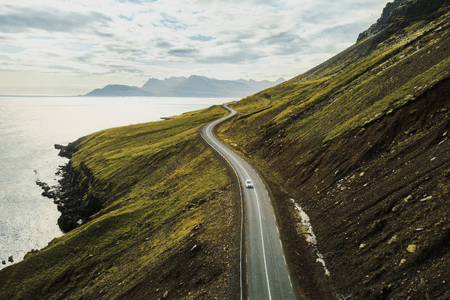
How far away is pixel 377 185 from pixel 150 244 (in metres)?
37.4

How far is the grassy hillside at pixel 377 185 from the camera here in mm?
19812

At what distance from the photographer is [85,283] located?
133ft

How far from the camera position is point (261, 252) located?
95.0 ft

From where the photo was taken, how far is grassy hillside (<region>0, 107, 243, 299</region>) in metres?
29.2

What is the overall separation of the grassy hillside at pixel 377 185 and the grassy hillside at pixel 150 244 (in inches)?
398

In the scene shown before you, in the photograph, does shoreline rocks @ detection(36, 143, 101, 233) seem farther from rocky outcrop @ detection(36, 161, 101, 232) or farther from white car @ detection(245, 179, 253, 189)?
white car @ detection(245, 179, 253, 189)

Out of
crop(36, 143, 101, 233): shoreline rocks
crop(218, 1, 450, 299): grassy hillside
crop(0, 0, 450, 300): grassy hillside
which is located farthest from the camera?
crop(36, 143, 101, 233): shoreline rocks

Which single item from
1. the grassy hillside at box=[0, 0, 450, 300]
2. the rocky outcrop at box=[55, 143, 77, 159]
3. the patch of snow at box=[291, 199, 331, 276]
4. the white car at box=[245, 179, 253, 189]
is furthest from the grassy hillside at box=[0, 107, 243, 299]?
the rocky outcrop at box=[55, 143, 77, 159]

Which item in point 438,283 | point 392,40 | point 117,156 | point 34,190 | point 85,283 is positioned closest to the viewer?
point 438,283

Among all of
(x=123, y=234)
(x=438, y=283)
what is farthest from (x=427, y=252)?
(x=123, y=234)

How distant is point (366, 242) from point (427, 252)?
5.82m

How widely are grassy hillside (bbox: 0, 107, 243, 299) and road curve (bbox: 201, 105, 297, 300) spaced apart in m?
1.60

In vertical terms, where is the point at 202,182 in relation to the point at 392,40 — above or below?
below

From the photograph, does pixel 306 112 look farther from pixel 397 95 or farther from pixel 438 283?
pixel 438 283
